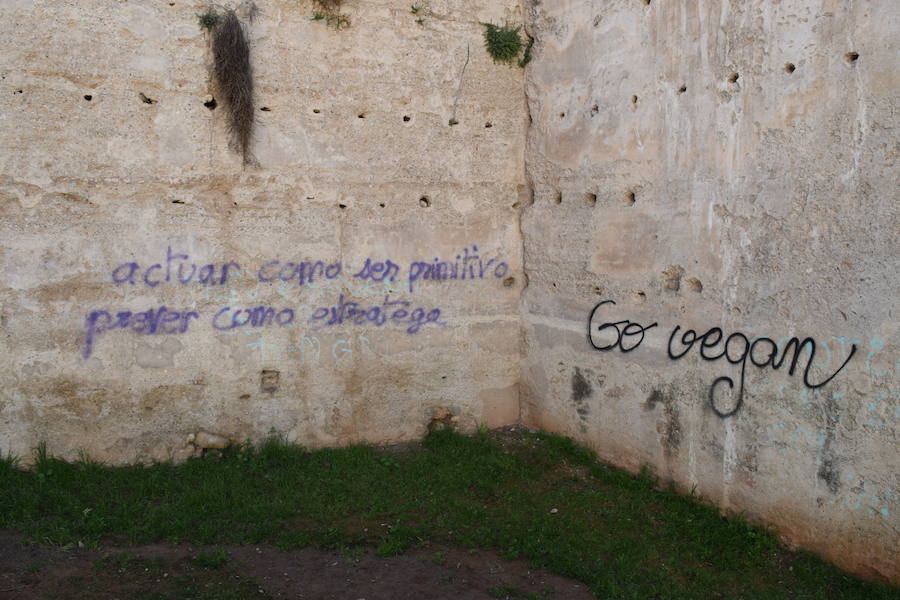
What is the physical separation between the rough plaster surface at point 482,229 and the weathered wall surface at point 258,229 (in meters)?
0.02

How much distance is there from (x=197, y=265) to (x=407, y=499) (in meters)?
2.55

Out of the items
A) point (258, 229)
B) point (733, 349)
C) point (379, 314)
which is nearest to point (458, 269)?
→ point (379, 314)

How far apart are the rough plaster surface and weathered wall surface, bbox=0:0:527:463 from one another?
0.02m

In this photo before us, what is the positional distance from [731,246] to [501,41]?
3.03m

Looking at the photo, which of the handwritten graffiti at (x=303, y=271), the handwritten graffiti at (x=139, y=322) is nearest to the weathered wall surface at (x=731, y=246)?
the handwritten graffiti at (x=303, y=271)

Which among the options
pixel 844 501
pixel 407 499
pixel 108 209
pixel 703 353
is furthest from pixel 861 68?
pixel 108 209

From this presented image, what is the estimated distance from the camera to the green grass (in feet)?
12.6

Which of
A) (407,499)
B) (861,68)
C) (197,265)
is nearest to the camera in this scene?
(861,68)

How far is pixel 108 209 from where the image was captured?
16.3 feet

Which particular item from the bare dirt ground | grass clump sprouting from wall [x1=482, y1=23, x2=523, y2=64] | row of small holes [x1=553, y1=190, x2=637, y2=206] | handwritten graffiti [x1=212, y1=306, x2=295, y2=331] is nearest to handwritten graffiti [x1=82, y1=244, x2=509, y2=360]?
handwritten graffiti [x1=212, y1=306, x2=295, y2=331]

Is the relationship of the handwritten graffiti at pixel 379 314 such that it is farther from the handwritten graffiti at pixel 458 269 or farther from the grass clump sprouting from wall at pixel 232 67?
the grass clump sprouting from wall at pixel 232 67

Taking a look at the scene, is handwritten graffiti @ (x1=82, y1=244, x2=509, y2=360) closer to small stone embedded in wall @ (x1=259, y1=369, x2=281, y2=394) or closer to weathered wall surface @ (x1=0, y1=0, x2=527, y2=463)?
weathered wall surface @ (x1=0, y1=0, x2=527, y2=463)

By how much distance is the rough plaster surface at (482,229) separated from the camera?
12.4 feet

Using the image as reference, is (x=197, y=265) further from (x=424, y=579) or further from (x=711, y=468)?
(x=711, y=468)
